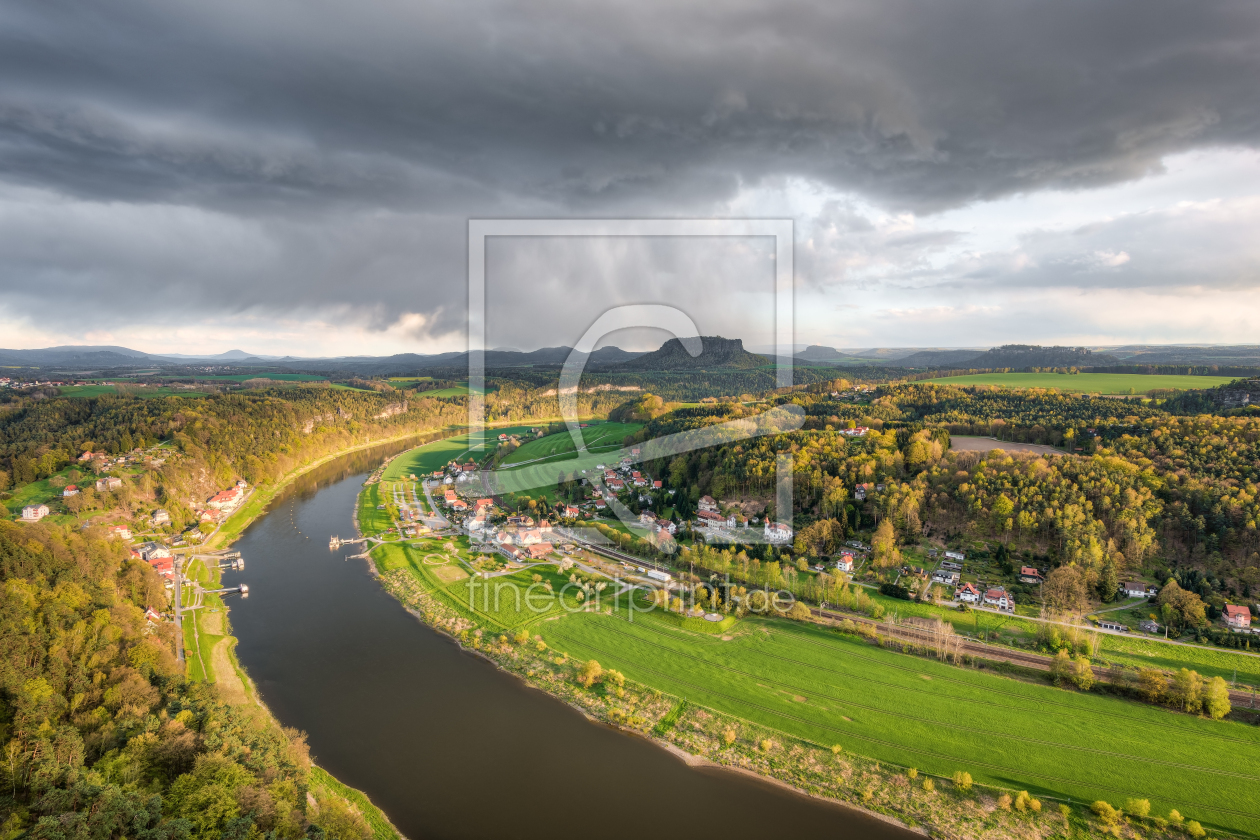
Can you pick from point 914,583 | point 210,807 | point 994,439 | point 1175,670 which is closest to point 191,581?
point 210,807

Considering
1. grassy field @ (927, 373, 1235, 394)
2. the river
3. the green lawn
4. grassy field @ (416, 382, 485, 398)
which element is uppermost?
grassy field @ (927, 373, 1235, 394)

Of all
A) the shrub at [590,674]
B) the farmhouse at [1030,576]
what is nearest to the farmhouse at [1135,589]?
the farmhouse at [1030,576]

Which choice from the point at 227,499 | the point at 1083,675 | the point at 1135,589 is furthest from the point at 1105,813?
the point at 227,499

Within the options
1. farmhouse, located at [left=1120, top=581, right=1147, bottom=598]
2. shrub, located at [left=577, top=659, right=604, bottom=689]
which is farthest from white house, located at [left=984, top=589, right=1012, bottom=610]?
shrub, located at [left=577, top=659, right=604, bottom=689]

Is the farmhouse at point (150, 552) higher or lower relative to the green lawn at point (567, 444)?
lower

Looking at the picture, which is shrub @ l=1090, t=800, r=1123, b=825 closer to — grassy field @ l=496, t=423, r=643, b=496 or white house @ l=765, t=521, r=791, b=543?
white house @ l=765, t=521, r=791, b=543

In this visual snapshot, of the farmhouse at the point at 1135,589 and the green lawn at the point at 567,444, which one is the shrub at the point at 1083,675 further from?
the green lawn at the point at 567,444

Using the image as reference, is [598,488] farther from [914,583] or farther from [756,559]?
[914,583]
